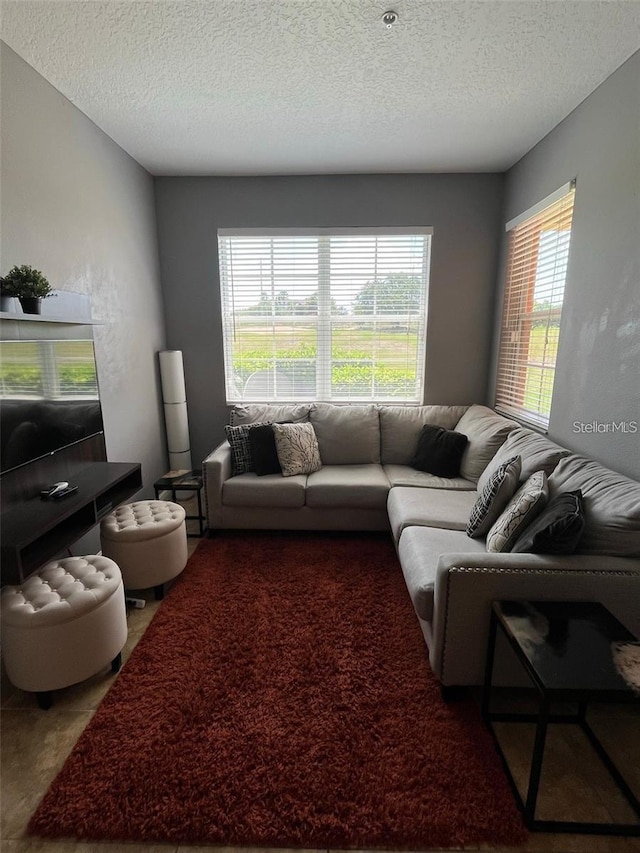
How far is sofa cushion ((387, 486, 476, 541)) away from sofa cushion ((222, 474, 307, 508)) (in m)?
0.65

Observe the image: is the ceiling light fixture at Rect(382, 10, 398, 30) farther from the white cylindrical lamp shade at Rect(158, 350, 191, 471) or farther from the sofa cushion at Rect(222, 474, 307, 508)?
the white cylindrical lamp shade at Rect(158, 350, 191, 471)

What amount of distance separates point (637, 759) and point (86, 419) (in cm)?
290

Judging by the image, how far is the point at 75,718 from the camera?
1659mm

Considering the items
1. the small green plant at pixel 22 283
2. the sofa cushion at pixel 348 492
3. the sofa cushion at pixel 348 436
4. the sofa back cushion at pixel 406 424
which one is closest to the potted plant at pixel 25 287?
the small green plant at pixel 22 283

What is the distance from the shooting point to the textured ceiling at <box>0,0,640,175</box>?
1706mm

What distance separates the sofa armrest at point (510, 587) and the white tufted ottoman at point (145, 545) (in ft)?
4.86

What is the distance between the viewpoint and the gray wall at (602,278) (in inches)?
78.2

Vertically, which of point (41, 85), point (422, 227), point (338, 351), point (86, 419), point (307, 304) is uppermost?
point (41, 85)

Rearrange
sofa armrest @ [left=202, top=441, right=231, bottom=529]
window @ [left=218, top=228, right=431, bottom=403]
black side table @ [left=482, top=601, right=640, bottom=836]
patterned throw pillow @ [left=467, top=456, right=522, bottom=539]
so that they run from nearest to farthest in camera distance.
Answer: black side table @ [left=482, top=601, right=640, bottom=836] → patterned throw pillow @ [left=467, top=456, right=522, bottom=539] → sofa armrest @ [left=202, top=441, right=231, bottom=529] → window @ [left=218, top=228, right=431, bottom=403]

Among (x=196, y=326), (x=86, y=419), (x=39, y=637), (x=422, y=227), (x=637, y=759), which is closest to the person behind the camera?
(x=637, y=759)

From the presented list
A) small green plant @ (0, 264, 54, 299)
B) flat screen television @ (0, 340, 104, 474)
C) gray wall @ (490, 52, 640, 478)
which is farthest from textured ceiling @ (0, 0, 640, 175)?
flat screen television @ (0, 340, 104, 474)

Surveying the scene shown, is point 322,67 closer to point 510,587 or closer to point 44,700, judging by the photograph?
point 510,587

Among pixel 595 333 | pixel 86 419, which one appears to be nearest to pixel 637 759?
pixel 595 333

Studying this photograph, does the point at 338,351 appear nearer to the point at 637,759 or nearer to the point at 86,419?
the point at 86,419
